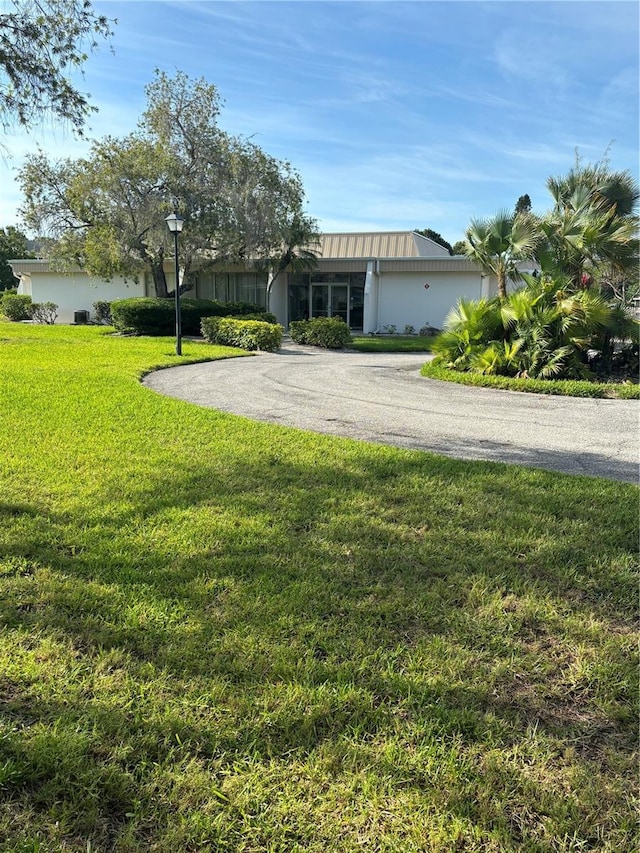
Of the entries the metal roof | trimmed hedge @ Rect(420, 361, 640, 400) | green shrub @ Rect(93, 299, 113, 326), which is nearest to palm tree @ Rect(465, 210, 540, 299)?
trimmed hedge @ Rect(420, 361, 640, 400)

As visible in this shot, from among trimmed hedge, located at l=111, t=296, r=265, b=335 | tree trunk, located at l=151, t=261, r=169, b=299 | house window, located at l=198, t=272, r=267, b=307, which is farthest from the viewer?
house window, located at l=198, t=272, r=267, b=307

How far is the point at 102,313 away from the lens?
28250 mm

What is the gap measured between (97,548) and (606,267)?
1323 centimetres

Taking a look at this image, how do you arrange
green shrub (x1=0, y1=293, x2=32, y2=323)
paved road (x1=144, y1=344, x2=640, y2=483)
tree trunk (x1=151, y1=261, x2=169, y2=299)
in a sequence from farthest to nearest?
1. green shrub (x1=0, y1=293, x2=32, y2=323)
2. tree trunk (x1=151, y1=261, x2=169, y2=299)
3. paved road (x1=144, y1=344, x2=640, y2=483)

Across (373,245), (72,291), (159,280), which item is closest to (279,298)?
(373,245)

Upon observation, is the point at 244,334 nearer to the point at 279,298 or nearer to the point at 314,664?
the point at 279,298

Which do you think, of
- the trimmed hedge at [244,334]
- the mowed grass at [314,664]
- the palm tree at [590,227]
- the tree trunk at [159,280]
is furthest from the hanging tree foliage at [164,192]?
the mowed grass at [314,664]

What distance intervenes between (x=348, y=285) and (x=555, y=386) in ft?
61.4

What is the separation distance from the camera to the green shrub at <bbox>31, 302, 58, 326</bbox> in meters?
28.1

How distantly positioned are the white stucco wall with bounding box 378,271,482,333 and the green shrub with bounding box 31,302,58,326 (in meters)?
15.8

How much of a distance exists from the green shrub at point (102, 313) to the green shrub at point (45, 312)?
1.92m

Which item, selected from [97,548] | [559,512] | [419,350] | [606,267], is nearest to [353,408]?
[559,512]

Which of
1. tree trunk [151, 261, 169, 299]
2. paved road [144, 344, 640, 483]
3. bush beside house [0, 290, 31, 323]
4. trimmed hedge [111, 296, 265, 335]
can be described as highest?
tree trunk [151, 261, 169, 299]

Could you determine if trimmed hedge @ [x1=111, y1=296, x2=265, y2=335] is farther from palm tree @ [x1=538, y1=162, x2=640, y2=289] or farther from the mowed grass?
the mowed grass
